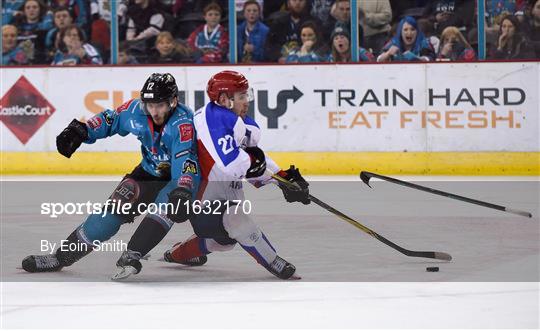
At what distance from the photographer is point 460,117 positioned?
1236 cm

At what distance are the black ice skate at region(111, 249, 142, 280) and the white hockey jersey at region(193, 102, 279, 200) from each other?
46cm

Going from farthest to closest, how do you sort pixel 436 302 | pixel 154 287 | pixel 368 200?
pixel 368 200 → pixel 154 287 → pixel 436 302

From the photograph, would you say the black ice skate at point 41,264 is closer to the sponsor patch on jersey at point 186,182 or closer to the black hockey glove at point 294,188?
the sponsor patch on jersey at point 186,182

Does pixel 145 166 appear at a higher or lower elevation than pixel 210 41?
lower

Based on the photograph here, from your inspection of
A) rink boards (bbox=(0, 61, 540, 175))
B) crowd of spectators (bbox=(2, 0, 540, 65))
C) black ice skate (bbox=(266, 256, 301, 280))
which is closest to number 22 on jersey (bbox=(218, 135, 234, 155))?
black ice skate (bbox=(266, 256, 301, 280))

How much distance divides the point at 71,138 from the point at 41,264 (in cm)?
70

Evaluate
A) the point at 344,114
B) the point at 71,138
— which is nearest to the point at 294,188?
the point at 71,138

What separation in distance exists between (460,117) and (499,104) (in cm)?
39

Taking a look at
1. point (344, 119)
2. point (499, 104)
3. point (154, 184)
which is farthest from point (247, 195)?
point (154, 184)

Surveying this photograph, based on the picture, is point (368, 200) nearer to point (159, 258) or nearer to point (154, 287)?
point (159, 258)

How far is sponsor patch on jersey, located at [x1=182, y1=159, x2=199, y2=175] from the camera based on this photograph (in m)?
6.42

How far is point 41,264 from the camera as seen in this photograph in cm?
682

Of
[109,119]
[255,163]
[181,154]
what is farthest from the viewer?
[109,119]

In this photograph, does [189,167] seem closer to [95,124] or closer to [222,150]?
[222,150]
